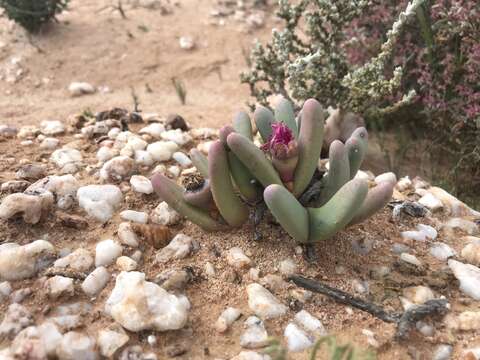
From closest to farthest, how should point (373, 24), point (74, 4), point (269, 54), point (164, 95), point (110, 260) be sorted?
point (110, 260) < point (269, 54) < point (373, 24) < point (164, 95) < point (74, 4)

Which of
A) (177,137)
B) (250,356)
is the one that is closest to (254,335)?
(250,356)

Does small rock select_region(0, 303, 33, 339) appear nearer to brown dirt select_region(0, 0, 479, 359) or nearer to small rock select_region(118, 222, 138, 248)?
brown dirt select_region(0, 0, 479, 359)

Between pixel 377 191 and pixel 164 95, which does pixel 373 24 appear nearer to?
pixel 164 95

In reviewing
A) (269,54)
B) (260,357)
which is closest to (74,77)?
(269,54)

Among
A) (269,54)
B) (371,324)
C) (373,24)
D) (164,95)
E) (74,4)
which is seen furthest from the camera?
(74,4)

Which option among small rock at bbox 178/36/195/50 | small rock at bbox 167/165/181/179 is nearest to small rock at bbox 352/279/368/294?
small rock at bbox 167/165/181/179

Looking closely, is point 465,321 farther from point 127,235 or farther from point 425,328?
point 127,235
